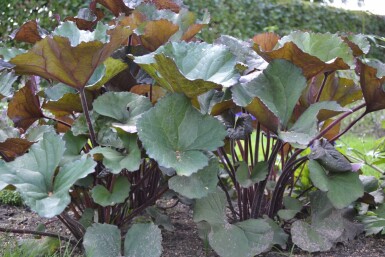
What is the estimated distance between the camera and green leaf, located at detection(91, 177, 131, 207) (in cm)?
131

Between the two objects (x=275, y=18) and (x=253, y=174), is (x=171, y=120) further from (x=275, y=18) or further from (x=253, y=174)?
(x=275, y=18)

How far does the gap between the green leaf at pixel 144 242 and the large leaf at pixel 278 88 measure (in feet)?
1.35

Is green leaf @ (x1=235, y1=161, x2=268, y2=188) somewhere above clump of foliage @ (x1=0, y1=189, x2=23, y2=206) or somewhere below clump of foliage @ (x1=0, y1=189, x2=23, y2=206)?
above

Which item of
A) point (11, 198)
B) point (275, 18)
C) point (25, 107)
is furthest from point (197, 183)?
point (275, 18)

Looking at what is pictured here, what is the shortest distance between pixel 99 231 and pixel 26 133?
0.39 m

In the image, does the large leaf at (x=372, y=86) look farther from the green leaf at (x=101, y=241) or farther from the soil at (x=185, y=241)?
the green leaf at (x=101, y=241)

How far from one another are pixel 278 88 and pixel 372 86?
270 millimetres

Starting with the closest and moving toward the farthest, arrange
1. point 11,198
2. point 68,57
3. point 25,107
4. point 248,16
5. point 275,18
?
point 68,57 < point 25,107 < point 11,198 < point 248,16 < point 275,18

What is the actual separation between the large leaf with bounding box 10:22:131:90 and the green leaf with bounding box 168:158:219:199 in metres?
0.35

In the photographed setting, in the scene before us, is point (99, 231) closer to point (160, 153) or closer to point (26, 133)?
point (160, 153)

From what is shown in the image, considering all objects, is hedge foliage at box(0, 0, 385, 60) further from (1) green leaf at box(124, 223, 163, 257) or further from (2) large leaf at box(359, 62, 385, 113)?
(1) green leaf at box(124, 223, 163, 257)

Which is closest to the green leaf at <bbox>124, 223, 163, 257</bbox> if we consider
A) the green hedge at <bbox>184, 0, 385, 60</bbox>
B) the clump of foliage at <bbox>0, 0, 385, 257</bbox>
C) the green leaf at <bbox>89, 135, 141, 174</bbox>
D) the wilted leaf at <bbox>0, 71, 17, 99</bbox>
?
the clump of foliage at <bbox>0, 0, 385, 257</bbox>

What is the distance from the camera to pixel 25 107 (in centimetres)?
157

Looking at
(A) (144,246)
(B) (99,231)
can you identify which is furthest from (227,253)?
(B) (99,231)
